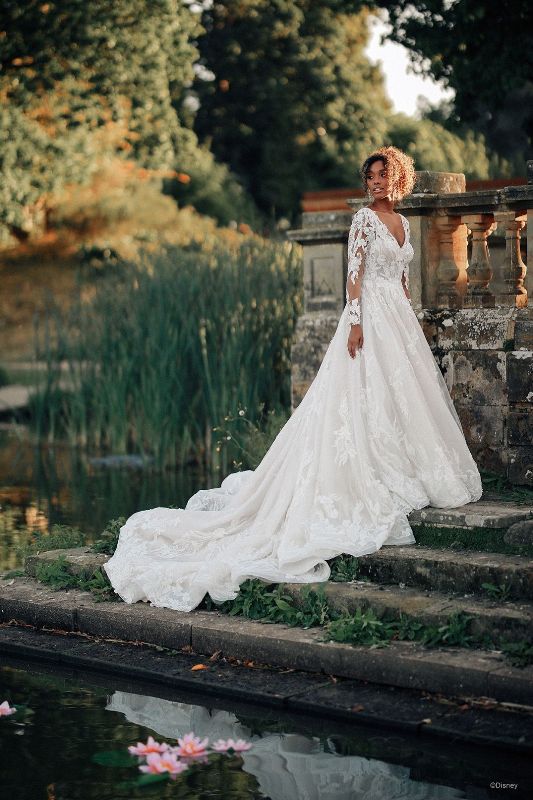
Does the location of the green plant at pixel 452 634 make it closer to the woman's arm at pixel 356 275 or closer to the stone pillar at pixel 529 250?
the woman's arm at pixel 356 275

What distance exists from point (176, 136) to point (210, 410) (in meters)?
15.5

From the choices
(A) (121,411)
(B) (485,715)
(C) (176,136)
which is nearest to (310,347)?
(B) (485,715)

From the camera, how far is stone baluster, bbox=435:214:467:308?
730 cm

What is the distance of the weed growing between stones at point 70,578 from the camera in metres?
6.14

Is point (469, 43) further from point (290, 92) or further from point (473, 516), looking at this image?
point (290, 92)

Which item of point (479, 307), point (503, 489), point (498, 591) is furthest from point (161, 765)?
point (479, 307)

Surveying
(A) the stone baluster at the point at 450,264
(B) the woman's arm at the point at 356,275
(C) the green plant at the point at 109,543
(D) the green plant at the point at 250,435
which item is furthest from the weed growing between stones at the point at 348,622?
(D) the green plant at the point at 250,435

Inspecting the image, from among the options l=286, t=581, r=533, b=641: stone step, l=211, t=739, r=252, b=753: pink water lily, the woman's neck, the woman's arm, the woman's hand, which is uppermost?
the woman's neck

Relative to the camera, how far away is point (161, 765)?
404 centimetres

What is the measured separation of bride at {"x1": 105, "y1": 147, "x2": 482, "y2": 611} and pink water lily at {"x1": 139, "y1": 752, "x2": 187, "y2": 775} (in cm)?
165

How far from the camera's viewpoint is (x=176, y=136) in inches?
1035

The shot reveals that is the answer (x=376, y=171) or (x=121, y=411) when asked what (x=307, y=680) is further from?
(x=121, y=411)

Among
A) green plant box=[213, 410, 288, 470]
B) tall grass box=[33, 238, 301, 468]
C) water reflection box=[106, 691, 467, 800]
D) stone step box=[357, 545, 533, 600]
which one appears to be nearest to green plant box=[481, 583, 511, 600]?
stone step box=[357, 545, 533, 600]

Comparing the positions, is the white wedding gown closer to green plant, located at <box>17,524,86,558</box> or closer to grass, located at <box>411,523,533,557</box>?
grass, located at <box>411,523,533,557</box>
